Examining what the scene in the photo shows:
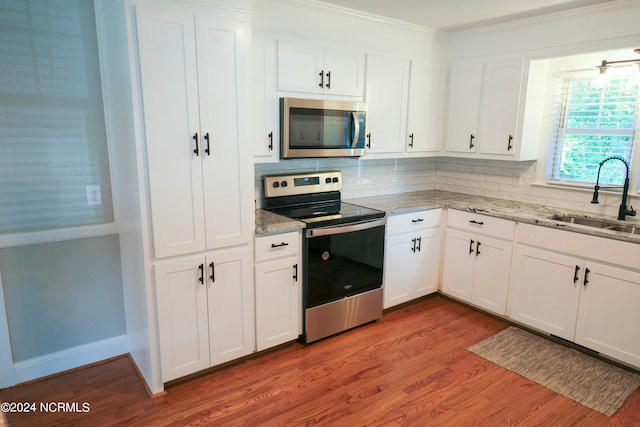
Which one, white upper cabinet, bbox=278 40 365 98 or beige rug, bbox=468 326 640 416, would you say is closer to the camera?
beige rug, bbox=468 326 640 416

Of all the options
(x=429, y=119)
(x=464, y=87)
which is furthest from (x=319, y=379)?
(x=464, y=87)

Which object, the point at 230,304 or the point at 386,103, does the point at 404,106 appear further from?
the point at 230,304

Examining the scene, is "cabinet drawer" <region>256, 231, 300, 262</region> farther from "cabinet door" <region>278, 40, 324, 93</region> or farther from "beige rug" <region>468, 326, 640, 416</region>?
"beige rug" <region>468, 326, 640, 416</region>

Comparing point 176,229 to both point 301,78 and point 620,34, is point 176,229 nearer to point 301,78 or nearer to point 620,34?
point 301,78

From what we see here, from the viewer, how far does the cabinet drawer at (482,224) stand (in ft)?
10.6

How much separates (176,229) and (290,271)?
2.80ft

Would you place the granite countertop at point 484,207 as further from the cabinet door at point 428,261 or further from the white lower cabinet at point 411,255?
the cabinet door at point 428,261

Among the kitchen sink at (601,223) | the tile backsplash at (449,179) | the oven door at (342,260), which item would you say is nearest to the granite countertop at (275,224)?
the oven door at (342,260)

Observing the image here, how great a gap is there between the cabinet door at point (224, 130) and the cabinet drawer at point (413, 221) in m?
1.32

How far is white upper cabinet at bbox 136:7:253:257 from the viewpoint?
2.13 meters

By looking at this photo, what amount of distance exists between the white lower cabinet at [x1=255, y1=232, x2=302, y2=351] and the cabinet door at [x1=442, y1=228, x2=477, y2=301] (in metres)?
1.59

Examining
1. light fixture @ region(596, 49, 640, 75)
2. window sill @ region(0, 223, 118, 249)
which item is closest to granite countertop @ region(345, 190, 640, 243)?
light fixture @ region(596, 49, 640, 75)

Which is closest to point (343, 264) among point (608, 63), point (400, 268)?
point (400, 268)

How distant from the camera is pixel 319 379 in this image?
2.60m
